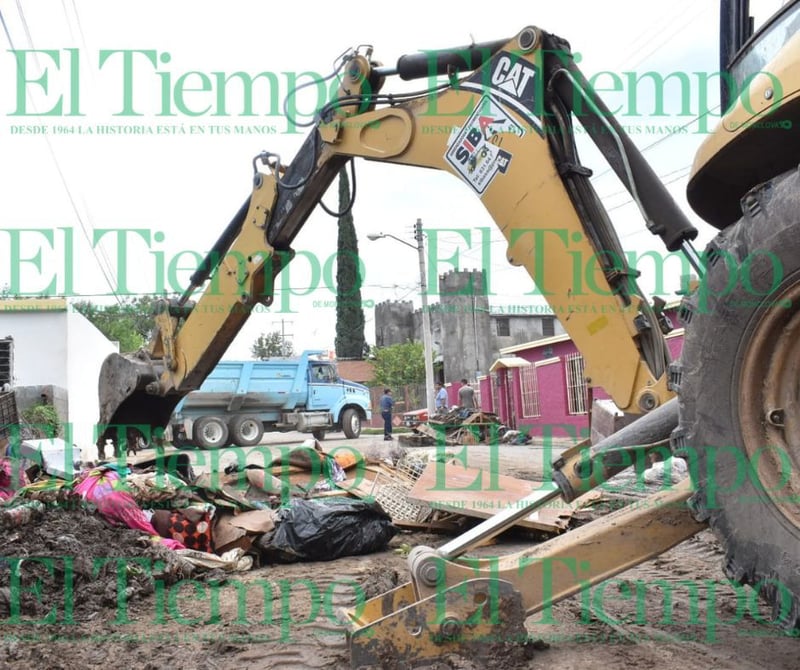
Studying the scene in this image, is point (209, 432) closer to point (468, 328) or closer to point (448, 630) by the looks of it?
point (448, 630)

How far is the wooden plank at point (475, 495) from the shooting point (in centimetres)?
621

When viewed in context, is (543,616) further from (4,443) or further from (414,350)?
(414,350)

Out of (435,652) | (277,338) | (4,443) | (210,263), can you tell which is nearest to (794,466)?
(435,652)

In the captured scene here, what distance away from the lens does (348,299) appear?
40.3 m

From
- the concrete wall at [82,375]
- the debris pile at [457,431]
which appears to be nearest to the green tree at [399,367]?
the debris pile at [457,431]

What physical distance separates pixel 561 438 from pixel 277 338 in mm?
54511

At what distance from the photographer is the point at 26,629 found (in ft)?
13.3

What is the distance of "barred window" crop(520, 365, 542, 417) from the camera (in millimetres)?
23984

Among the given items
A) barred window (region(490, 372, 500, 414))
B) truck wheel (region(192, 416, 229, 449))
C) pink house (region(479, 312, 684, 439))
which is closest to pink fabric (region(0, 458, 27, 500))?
pink house (region(479, 312, 684, 439))

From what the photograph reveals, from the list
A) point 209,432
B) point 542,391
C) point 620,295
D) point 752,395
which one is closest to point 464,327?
point 542,391

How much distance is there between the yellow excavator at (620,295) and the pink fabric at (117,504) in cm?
298

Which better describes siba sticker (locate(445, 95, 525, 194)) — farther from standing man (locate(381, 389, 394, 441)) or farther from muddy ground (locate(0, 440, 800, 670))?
standing man (locate(381, 389, 394, 441))

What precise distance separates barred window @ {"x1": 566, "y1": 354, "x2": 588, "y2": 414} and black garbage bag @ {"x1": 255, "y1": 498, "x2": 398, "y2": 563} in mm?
15744

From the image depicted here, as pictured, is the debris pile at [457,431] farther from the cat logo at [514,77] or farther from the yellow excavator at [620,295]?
the cat logo at [514,77]
